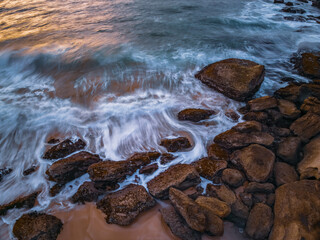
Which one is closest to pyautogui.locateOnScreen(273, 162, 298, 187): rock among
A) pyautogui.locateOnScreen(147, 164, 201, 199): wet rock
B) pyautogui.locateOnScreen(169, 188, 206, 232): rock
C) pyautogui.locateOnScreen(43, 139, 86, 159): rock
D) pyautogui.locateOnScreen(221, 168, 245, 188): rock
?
pyautogui.locateOnScreen(221, 168, 245, 188): rock

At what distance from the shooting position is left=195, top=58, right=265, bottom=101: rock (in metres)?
4.97

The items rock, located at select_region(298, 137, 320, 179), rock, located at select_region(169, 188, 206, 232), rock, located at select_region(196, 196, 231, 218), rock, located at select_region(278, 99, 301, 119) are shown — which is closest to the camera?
rock, located at select_region(169, 188, 206, 232)

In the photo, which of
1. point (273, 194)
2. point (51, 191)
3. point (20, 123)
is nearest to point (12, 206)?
point (51, 191)

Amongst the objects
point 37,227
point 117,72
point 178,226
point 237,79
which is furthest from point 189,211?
point 117,72

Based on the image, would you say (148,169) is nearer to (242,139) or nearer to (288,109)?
(242,139)

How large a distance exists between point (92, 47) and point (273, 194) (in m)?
8.54

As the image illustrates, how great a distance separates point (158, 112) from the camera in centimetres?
513

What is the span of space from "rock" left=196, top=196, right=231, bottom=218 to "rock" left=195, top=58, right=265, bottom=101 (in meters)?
3.18

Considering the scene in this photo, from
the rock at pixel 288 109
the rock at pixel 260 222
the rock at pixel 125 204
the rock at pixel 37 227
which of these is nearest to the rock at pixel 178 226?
the rock at pixel 125 204

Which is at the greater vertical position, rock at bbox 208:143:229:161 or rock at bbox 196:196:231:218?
rock at bbox 196:196:231:218

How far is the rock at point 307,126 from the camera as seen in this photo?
378 centimetres

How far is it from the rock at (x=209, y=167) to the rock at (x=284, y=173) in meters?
0.88

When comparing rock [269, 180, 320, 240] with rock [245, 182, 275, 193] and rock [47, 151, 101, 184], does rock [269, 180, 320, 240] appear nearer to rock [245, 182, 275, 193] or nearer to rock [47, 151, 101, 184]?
rock [245, 182, 275, 193]

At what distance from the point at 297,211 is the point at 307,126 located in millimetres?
2084
